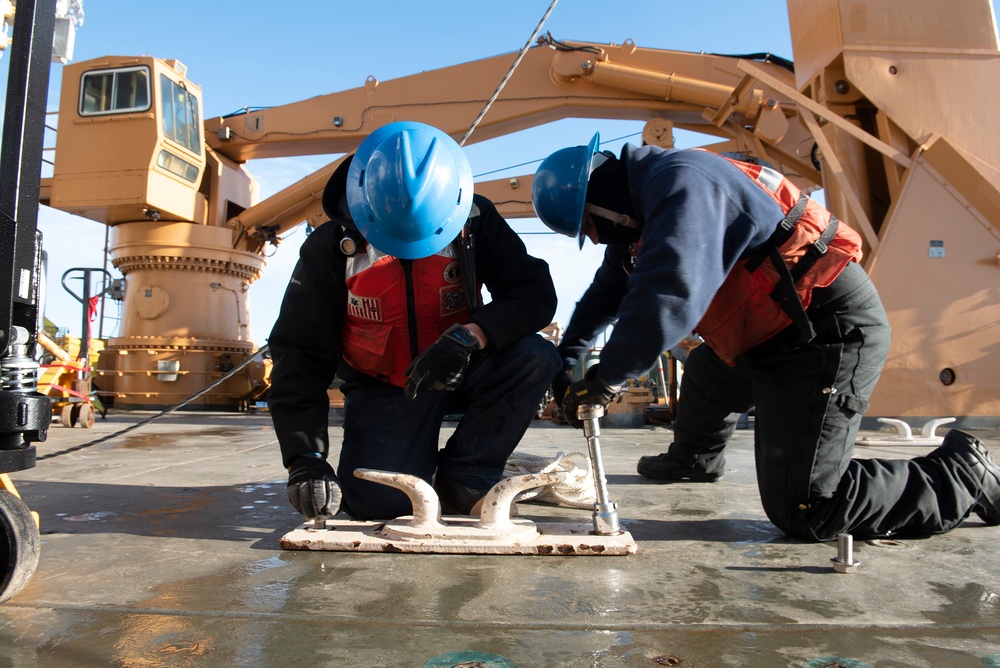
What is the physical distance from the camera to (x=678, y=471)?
2.65 m

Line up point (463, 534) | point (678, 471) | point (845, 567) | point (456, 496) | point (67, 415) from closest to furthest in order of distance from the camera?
1. point (845, 567)
2. point (463, 534)
3. point (456, 496)
4. point (678, 471)
5. point (67, 415)

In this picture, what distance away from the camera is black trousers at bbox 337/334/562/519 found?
1994 mm

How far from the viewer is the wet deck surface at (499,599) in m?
1.06

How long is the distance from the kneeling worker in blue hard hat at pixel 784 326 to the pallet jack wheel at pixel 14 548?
3.81 feet

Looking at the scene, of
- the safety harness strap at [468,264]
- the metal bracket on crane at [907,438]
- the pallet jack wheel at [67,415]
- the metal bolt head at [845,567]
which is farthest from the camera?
the pallet jack wheel at [67,415]

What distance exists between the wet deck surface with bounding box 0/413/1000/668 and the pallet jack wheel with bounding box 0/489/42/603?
4 cm

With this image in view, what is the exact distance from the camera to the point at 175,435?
489cm

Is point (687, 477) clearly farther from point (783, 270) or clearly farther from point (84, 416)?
point (84, 416)

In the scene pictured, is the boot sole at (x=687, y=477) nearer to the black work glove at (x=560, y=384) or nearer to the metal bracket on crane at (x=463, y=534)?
the black work glove at (x=560, y=384)

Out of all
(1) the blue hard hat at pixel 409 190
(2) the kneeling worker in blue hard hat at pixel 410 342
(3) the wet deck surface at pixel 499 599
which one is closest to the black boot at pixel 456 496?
(2) the kneeling worker in blue hard hat at pixel 410 342

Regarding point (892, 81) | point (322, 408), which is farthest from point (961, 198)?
point (322, 408)

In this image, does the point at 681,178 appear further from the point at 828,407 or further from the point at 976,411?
the point at 976,411

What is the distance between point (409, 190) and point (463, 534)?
0.84 meters

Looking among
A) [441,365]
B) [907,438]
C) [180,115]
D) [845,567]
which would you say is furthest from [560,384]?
[180,115]
